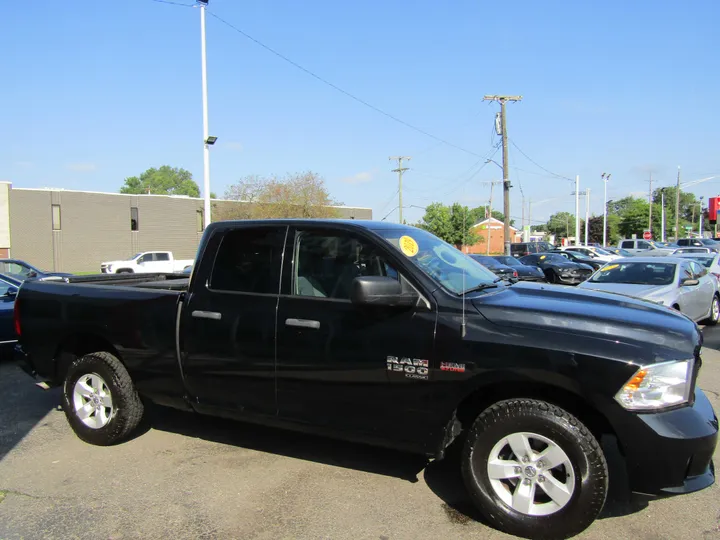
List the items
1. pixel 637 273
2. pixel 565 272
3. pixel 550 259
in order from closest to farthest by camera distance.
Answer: pixel 637 273, pixel 565 272, pixel 550 259

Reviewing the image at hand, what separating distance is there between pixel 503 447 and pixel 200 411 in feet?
7.71

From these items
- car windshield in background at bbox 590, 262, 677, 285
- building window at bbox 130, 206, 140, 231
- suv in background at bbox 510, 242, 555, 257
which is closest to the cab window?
car windshield in background at bbox 590, 262, 677, 285

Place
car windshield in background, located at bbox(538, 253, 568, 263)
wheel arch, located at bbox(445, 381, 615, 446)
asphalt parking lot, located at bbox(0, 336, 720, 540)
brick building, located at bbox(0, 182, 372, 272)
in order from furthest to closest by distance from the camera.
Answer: brick building, located at bbox(0, 182, 372, 272) < car windshield in background, located at bbox(538, 253, 568, 263) < asphalt parking lot, located at bbox(0, 336, 720, 540) < wheel arch, located at bbox(445, 381, 615, 446)

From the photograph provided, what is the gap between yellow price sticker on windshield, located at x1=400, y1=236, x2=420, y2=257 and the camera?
3.77 m

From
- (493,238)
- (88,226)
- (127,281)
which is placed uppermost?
(88,226)

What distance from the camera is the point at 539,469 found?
314cm

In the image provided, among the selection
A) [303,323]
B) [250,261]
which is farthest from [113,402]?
[303,323]

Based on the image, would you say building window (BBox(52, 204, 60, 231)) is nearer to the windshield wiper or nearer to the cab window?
the cab window

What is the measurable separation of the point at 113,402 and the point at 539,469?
3.45 metres

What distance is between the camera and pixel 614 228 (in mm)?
102188

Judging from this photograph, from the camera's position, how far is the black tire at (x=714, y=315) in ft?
37.2

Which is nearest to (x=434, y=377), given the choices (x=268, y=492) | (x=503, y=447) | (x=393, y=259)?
(x=503, y=447)

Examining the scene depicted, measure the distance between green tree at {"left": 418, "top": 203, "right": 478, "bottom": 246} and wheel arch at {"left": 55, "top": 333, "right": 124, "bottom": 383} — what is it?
69.5m

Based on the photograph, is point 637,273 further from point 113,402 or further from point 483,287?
point 113,402
